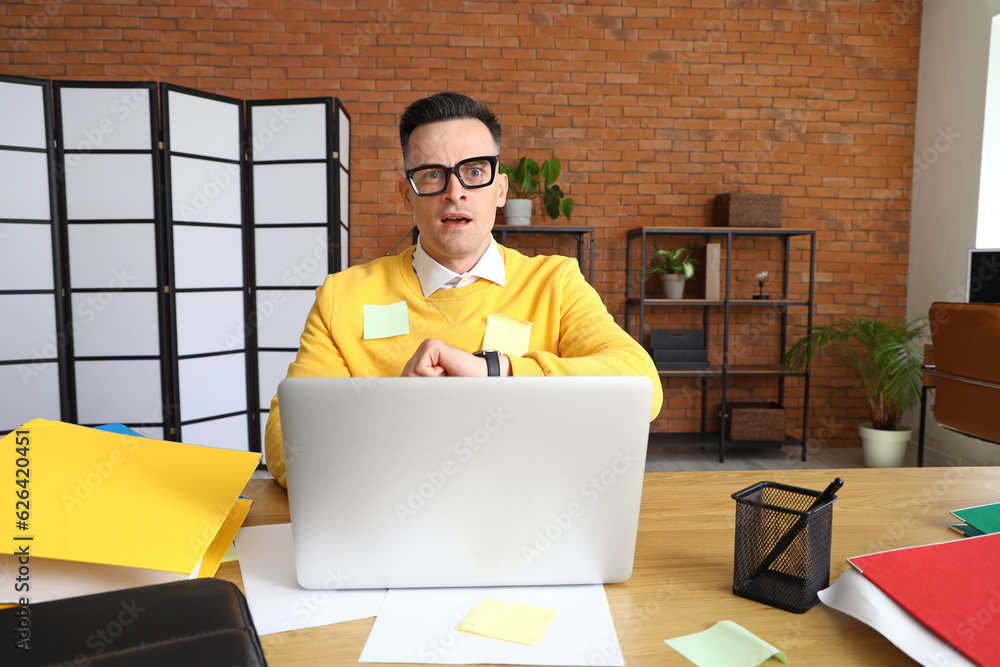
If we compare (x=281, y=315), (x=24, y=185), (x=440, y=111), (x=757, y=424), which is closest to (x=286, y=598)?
(x=440, y=111)

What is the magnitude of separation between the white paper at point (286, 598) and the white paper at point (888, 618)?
1.59 feet

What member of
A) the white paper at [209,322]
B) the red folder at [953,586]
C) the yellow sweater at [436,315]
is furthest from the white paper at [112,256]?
the red folder at [953,586]

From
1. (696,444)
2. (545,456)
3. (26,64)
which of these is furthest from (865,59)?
(26,64)

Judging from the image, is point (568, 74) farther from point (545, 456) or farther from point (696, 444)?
point (545, 456)

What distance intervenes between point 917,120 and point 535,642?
17.1 ft

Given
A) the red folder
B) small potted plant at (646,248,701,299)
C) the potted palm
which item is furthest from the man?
the potted palm

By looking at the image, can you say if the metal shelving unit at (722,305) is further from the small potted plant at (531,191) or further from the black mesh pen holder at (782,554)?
the black mesh pen holder at (782,554)

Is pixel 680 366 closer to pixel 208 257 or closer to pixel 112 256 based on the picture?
pixel 208 257

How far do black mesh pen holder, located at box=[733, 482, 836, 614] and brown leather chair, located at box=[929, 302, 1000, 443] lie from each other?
2580 mm

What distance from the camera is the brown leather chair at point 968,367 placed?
259 cm

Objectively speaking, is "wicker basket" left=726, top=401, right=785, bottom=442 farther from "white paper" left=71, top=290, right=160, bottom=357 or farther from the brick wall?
"white paper" left=71, top=290, right=160, bottom=357

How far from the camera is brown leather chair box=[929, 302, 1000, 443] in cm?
259

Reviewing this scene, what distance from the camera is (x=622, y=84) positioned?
426 cm

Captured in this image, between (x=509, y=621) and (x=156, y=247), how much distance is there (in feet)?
10.8
